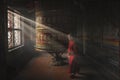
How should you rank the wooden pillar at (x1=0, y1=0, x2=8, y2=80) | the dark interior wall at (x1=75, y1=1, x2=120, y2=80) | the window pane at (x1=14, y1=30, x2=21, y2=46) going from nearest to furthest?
1. the wooden pillar at (x1=0, y1=0, x2=8, y2=80)
2. the dark interior wall at (x1=75, y1=1, x2=120, y2=80)
3. the window pane at (x1=14, y1=30, x2=21, y2=46)

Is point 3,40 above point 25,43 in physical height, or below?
above

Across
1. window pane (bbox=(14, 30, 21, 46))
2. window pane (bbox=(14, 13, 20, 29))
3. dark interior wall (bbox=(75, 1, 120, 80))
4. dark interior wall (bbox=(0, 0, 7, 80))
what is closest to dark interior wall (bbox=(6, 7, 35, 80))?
window pane (bbox=(14, 30, 21, 46))

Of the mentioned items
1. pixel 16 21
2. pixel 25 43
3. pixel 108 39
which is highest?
pixel 16 21

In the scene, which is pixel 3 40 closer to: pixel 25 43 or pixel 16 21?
pixel 16 21

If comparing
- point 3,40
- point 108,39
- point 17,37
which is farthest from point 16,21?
point 108,39

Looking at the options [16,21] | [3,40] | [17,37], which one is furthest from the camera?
[17,37]

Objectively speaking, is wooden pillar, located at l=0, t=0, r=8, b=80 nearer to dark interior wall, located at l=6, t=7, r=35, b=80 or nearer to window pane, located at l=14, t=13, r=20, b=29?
dark interior wall, located at l=6, t=7, r=35, b=80

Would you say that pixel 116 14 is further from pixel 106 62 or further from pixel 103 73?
pixel 103 73

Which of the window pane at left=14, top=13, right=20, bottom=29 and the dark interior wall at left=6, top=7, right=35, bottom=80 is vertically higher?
the window pane at left=14, top=13, right=20, bottom=29

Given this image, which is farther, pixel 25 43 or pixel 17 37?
pixel 25 43

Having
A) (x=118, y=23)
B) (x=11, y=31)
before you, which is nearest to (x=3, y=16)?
(x=11, y=31)

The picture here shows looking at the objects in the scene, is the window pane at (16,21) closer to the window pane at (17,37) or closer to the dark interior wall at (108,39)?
the window pane at (17,37)

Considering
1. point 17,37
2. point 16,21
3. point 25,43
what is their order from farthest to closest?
point 25,43 → point 17,37 → point 16,21

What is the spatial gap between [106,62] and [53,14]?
221 inches
